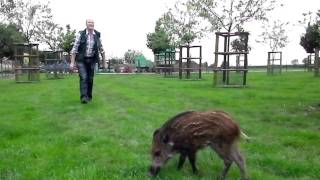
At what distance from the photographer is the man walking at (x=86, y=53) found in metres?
13.6

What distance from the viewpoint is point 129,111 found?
1223cm

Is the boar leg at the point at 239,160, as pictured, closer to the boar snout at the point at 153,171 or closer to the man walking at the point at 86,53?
the boar snout at the point at 153,171

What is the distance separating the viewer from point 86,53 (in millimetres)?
13648

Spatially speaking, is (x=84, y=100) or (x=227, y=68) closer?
(x=84, y=100)

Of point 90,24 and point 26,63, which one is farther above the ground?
point 90,24

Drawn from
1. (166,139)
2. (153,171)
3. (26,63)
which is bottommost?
(153,171)

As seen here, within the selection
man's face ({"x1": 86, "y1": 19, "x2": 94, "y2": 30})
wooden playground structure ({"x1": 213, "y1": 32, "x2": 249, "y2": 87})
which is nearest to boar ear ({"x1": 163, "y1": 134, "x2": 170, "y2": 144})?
man's face ({"x1": 86, "y1": 19, "x2": 94, "y2": 30})

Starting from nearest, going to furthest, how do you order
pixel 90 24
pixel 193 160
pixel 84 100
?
1. pixel 193 160
2. pixel 90 24
3. pixel 84 100

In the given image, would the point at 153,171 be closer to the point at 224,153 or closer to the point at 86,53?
the point at 224,153

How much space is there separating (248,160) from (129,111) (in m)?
5.57

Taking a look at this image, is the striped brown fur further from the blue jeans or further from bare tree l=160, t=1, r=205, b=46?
bare tree l=160, t=1, r=205, b=46

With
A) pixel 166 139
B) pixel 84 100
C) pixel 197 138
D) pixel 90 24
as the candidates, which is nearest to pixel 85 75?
pixel 84 100

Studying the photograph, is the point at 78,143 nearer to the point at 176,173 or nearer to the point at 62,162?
the point at 62,162

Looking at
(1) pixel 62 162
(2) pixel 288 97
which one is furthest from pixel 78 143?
(2) pixel 288 97
